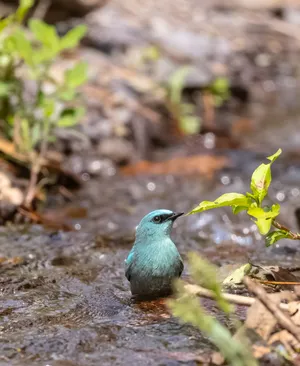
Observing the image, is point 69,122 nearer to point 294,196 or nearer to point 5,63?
point 5,63

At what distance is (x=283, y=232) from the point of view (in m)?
3.13

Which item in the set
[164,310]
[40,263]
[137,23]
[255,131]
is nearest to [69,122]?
[40,263]

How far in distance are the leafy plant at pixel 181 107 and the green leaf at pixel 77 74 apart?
4.38 m

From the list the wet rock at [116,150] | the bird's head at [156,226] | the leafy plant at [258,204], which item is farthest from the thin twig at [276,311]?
the wet rock at [116,150]

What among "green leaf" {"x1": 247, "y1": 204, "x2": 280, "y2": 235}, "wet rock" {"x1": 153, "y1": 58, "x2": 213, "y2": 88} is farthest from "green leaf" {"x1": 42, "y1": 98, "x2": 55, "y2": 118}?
"wet rock" {"x1": 153, "y1": 58, "x2": 213, "y2": 88}

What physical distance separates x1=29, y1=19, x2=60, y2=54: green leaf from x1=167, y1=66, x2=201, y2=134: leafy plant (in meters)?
4.52

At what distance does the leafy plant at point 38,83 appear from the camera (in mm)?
5941

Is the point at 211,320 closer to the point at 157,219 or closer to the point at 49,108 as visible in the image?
the point at 157,219

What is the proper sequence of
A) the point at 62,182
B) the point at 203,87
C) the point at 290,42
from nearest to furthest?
1. the point at 62,182
2. the point at 203,87
3. the point at 290,42

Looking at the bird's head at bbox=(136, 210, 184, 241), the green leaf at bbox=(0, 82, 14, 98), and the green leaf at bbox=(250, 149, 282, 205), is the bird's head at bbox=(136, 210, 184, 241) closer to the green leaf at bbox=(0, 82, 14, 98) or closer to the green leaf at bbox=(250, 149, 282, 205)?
the green leaf at bbox=(250, 149, 282, 205)

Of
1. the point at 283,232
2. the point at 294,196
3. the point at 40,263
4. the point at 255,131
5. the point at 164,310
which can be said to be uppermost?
the point at 283,232

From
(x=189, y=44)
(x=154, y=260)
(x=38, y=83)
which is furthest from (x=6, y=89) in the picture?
(x=189, y=44)

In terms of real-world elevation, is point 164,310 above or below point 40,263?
above

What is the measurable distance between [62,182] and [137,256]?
3751 mm
